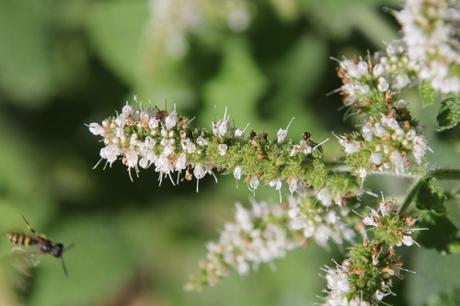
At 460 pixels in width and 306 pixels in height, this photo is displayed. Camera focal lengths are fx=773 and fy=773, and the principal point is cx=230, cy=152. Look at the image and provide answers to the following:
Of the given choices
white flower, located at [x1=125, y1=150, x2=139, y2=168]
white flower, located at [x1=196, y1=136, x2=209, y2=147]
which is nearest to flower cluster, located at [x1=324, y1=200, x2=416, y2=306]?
white flower, located at [x1=196, y1=136, x2=209, y2=147]

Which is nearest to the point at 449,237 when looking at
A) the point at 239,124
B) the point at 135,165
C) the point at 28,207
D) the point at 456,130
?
the point at 456,130

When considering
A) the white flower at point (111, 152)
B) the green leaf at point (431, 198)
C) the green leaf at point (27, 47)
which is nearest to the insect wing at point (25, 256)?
the white flower at point (111, 152)

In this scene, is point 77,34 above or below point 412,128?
above

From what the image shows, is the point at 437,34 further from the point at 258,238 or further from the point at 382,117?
the point at 258,238

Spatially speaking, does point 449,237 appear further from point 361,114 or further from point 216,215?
point 216,215

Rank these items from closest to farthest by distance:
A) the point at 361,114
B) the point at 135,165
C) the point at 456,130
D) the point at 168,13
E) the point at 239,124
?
the point at 135,165, the point at 361,114, the point at 456,130, the point at 168,13, the point at 239,124

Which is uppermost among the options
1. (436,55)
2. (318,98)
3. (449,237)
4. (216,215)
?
(318,98)
